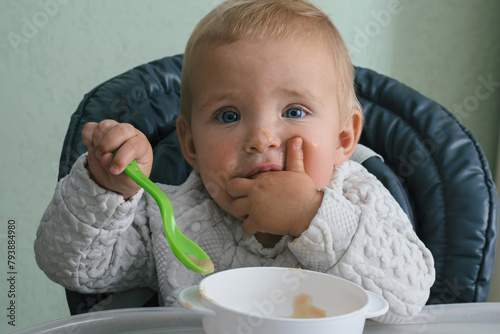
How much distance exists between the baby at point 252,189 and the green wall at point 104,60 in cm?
80

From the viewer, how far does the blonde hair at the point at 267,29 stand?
863 mm

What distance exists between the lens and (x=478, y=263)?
3.12ft

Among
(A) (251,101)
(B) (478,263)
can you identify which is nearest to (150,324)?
(A) (251,101)

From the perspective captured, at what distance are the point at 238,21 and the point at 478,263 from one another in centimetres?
58

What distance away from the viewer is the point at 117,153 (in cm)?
68

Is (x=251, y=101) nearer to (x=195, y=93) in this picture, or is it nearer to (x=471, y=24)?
(x=195, y=93)

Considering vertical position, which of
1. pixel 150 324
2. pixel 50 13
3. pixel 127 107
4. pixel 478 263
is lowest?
pixel 478 263

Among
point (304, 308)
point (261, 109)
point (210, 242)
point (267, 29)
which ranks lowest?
point (210, 242)

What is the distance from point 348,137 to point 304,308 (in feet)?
1.61

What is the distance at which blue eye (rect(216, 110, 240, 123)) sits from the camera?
0.86 meters

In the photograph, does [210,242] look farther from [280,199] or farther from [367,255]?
[367,255]

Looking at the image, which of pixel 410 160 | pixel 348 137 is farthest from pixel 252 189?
pixel 410 160

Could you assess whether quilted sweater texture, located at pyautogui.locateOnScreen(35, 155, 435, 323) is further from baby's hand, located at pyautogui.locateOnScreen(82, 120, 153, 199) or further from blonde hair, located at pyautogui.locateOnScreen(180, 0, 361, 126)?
blonde hair, located at pyautogui.locateOnScreen(180, 0, 361, 126)

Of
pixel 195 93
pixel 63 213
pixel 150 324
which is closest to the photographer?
pixel 150 324
